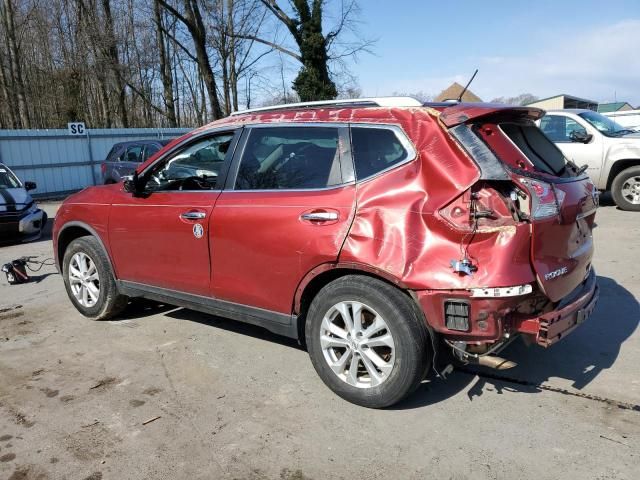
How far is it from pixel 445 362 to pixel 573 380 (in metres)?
1.04

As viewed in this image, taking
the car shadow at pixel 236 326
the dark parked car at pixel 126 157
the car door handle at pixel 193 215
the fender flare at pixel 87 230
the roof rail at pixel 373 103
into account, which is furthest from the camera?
the dark parked car at pixel 126 157

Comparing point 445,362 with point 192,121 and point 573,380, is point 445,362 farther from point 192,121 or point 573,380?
point 192,121

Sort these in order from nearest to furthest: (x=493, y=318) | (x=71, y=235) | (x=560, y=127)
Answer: (x=493, y=318), (x=71, y=235), (x=560, y=127)

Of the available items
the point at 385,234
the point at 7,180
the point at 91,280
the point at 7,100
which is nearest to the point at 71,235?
the point at 91,280

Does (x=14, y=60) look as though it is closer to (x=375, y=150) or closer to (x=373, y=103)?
(x=373, y=103)

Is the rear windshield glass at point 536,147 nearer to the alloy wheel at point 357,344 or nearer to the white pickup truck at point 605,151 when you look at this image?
the alloy wheel at point 357,344

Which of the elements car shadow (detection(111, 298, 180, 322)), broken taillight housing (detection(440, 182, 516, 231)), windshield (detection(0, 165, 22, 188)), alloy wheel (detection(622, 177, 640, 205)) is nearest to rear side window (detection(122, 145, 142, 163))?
windshield (detection(0, 165, 22, 188))

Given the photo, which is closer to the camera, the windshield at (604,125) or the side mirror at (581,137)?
the side mirror at (581,137)

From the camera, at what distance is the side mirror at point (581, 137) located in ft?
31.9

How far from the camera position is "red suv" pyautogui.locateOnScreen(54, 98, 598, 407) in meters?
2.95

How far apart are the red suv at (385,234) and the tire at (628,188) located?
7.51 meters

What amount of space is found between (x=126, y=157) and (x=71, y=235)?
10.6 meters

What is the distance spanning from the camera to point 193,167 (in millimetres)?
4559

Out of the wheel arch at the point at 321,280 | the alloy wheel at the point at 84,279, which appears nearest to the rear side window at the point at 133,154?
the alloy wheel at the point at 84,279
